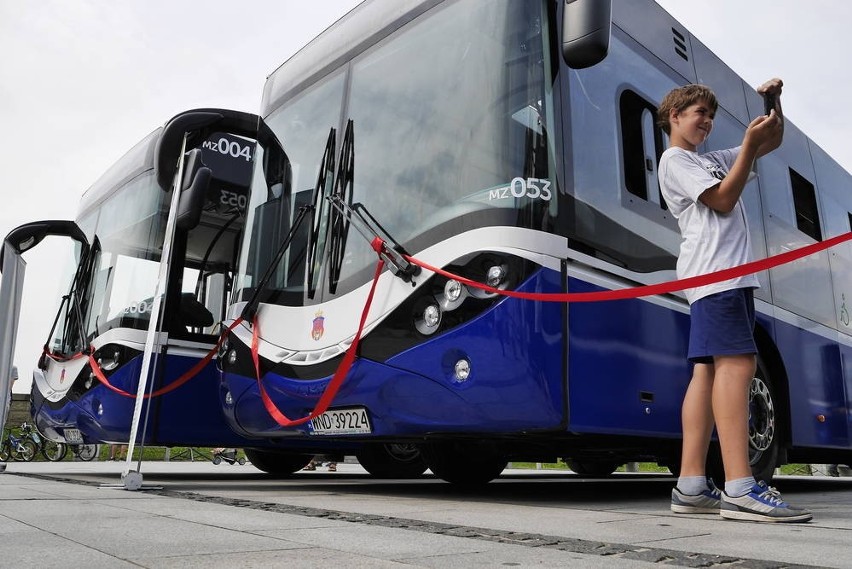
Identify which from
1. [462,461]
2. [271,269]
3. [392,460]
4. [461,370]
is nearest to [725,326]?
[461,370]

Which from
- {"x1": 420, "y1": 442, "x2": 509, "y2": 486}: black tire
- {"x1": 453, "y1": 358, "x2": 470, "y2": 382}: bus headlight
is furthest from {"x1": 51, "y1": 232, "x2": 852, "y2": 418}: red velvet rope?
{"x1": 420, "y1": 442, "x2": 509, "y2": 486}: black tire

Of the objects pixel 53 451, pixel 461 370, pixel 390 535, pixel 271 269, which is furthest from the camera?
pixel 53 451

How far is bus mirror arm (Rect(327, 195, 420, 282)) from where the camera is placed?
13.6ft

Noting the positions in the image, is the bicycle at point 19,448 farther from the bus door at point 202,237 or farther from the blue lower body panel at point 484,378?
the blue lower body panel at point 484,378

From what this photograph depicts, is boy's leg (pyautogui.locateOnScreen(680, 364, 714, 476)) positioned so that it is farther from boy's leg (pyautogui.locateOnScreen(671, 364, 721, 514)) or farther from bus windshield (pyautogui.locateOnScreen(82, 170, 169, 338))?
bus windshield (pyautogui.locateOnScreen(82, 170, 169, 338))

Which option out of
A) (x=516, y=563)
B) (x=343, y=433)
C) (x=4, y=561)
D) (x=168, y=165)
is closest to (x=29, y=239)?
(x=168, y=165)

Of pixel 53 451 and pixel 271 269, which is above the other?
pixel 271 269

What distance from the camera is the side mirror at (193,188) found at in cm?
573

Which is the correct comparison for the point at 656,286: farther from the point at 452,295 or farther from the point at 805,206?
the point at 805,206

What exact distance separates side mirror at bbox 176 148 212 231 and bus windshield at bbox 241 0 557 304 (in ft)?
3.11

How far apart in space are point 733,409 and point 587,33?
→ 1.75 m

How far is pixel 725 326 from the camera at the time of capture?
361 cm

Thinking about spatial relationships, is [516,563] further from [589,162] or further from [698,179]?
[589,162]

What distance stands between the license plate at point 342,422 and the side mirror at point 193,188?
191 centimetres
